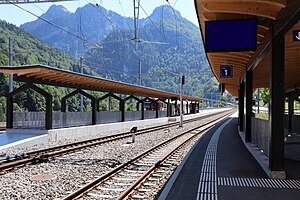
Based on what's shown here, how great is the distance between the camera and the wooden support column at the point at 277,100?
332 inches

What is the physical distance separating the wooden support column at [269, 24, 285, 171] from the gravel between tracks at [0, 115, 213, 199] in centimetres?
505

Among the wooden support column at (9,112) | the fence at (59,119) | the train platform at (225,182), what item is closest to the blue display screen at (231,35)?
the train platform at (225,182)

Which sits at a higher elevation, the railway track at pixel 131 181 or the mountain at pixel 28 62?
the mountain at pixel 28 62

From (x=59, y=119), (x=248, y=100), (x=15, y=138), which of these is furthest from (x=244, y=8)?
(x=59, y=119)

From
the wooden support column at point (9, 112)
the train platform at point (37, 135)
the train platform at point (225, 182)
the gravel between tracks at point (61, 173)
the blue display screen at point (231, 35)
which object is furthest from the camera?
the wooden support column at point (9, 112)

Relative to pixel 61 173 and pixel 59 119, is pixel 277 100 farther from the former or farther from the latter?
pixel 59 119

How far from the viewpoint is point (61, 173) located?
31.8ft

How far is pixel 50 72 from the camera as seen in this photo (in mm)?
17172

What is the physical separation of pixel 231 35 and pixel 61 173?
6257mm

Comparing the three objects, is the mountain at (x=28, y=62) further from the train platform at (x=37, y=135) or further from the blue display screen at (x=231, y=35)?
the blue display screen at (x=231, y=35)

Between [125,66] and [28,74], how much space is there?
4603 inches

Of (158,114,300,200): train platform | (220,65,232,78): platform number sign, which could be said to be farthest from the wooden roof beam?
(220,65,232,78): platform number sign

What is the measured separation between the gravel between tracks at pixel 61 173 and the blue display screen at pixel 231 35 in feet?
16.4

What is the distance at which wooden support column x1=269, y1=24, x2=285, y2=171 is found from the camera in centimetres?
843
